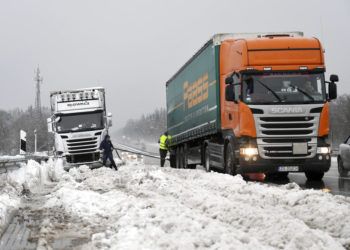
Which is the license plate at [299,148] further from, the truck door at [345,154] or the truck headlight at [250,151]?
the truck door at [345,154]

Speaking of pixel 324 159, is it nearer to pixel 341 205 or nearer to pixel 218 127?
pixel 218 127

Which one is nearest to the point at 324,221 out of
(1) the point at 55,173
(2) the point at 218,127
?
(2) the point at 218,127

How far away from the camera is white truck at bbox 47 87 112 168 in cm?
2483

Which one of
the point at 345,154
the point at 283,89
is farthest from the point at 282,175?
the point at 283,89

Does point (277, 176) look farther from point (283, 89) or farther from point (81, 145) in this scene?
point (81, 145)

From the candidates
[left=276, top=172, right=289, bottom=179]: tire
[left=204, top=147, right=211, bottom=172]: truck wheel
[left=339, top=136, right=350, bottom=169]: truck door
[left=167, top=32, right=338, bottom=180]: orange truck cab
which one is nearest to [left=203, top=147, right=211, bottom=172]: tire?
[left=204, top=147, right=211, bottom=172]: truck wheel

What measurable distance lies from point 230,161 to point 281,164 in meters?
1.54

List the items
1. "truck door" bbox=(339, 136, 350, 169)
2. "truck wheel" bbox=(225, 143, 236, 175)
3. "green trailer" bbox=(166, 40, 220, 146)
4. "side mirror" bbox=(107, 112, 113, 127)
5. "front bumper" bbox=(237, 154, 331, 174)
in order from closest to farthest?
1. "front bumper" bbox=(237, 154, 331, 174)
2. "truck wheel" bbox=(225, 143, 236, 175)
3. "green trailer" bbox=(166, 40, 220, 146)
4. "truck door" bbox=(339, 136, 350, 169)
5. "side mirror" bbox=(107, 112, 113, 127)

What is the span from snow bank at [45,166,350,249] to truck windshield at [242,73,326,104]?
2837mm

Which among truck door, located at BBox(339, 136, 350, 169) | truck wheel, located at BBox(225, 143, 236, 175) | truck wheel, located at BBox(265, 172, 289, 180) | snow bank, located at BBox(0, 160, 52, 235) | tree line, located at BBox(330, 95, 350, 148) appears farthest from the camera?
tree line, located at BBox(330, 95, 350, 148)

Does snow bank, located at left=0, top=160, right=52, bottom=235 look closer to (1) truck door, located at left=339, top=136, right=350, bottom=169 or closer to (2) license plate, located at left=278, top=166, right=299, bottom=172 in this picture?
(2) license plate, located at left=278, top=166, right=299, bottom=172

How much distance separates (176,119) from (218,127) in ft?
28.0

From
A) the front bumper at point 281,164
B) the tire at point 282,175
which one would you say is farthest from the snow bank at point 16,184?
the tire at point 282,175

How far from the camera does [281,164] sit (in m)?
14.0
